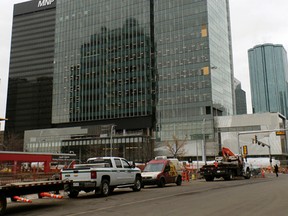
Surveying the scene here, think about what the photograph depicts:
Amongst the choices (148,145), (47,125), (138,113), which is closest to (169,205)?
(148,145)

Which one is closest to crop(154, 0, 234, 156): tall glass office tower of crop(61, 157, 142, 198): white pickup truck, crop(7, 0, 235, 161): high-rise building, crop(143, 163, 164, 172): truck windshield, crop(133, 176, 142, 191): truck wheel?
crop(7, 0, 235, 161): high-rise building

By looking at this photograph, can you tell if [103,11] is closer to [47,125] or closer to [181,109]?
[181,109]

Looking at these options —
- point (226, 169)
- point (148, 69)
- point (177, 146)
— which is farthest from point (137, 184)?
point (148, 69)

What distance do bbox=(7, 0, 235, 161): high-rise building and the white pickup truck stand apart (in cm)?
6719

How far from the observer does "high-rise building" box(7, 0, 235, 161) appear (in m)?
92.1

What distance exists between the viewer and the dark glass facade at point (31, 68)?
469 feet

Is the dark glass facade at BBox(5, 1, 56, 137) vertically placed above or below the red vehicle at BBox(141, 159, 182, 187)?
above

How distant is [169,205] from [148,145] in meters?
77.9

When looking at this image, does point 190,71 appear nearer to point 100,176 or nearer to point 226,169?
point 226,169

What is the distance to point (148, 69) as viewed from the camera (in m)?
98.9

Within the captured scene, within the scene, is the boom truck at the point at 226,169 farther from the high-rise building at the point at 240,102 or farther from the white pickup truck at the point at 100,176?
the high-rise building at the point at 240,102

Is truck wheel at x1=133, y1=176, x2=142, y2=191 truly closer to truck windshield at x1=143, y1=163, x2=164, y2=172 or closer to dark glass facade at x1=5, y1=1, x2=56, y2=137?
truck windshield at x1=143, y1=163, x2=164, y2=172

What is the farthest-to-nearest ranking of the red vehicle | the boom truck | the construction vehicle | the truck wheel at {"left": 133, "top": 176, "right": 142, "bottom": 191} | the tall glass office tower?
the tall glass office tower < the boom truck < the red vehicle < the truck wheel at {"left": 133, "top": 176, "right": 142, "bottom": 191} < the construction vehicle

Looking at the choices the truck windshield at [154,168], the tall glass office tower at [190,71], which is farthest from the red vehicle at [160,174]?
the tall glass office tower at [190,71]
